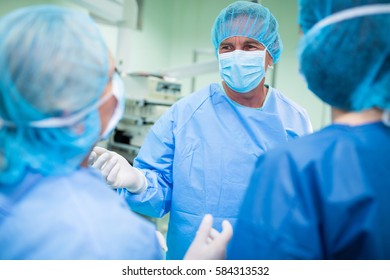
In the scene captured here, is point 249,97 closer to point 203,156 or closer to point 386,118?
point 203,156

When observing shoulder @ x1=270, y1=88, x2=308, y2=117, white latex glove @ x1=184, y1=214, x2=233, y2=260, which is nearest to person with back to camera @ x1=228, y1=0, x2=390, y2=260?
white latex glove @ x1=184, y1=214, x2=233, y2=260

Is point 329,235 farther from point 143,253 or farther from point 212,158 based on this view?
point 212,158

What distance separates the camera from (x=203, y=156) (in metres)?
1.15

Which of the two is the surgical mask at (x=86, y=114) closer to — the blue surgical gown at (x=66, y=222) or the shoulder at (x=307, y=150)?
the blue surgical gown at (x=66, y=222)

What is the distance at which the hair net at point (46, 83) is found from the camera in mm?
544

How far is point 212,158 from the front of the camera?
114 centimetres

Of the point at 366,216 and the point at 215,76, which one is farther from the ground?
the point at 215,76

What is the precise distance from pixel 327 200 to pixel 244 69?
2.44 feet

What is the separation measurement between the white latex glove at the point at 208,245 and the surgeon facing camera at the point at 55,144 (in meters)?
0.13

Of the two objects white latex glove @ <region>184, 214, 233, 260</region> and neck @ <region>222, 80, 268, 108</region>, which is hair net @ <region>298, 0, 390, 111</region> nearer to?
white latex glove @ <region>184, 214, 233, 260</region>

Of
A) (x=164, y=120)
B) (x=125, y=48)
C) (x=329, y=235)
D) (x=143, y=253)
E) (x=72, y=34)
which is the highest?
(x=125, y=48)

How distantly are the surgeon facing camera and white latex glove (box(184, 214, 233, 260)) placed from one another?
0.43 ft

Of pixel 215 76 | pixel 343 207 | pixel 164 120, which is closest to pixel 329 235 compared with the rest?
pixel 343 207

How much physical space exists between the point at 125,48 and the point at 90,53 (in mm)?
2342
